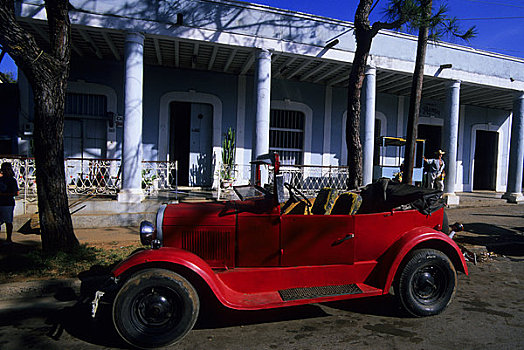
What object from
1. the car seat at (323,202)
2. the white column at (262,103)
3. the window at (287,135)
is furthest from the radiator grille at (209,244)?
the window at (287,135)

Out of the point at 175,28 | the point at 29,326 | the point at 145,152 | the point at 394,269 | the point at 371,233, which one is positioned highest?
the point at 175,28

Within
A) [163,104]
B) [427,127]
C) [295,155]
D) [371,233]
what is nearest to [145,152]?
[163,104]

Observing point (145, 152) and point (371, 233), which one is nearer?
point (371, 233)

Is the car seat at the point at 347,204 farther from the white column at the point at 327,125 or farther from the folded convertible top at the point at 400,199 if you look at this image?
the white column at the point at 327,125

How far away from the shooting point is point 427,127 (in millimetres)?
15438

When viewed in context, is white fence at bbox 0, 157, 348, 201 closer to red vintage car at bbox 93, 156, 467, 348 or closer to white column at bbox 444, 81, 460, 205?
red vintage car at bbox 93, 156, 467, 348

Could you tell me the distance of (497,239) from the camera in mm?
7316

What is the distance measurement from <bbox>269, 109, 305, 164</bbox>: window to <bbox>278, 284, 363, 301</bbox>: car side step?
357 inches

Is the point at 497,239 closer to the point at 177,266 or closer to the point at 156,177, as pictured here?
the point at 177,266

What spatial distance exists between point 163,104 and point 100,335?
889cm

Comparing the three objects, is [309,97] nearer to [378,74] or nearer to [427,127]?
[378,74]

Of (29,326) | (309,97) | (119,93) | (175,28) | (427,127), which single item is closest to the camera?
(29,326)

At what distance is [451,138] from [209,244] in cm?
1076

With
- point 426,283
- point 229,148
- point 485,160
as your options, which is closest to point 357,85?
point 426,283
